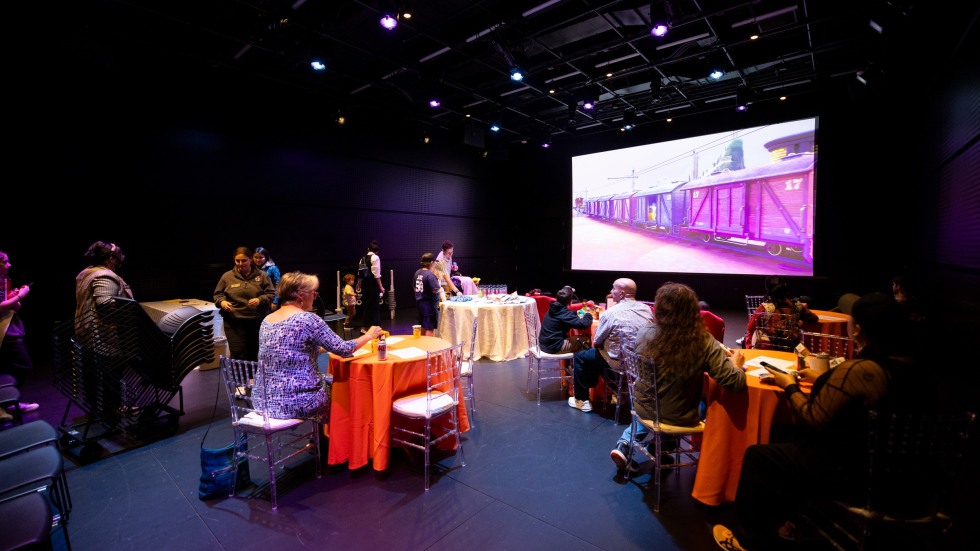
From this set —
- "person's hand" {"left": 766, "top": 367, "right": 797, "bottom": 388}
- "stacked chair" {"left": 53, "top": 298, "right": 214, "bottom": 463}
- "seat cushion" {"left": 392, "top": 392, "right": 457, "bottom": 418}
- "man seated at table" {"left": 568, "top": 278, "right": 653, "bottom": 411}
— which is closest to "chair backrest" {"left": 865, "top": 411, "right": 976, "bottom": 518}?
"person's hand" {"left": 766, "top": 367, "right": 797, "bottom": 388}

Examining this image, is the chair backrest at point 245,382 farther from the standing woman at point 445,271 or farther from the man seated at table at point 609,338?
the standing woman at point 445,271

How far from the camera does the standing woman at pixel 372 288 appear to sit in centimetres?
818

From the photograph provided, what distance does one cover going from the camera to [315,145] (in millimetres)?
8398

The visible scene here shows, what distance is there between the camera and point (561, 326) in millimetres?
4508

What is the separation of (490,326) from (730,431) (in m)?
3.79

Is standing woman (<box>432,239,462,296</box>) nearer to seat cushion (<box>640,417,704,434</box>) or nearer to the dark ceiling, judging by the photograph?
the dark ceiling

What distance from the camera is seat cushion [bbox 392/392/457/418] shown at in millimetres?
2816

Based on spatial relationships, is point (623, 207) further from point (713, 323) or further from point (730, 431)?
point (730, 431)

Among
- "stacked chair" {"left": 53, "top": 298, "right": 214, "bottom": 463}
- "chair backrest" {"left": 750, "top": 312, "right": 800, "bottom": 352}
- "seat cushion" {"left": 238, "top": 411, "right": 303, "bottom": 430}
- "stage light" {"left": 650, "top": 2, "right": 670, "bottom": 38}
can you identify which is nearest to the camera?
"seat cushion" {"left": 238, "top": 411, "right": 303, "bottom": 430}

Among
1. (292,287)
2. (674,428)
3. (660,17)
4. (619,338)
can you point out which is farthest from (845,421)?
(660,17)

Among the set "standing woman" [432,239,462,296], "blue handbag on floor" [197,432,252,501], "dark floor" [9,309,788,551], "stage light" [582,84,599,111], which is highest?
"stage light" [582,84,599,111]

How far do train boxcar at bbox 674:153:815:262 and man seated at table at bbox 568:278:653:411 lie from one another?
19.9 ft

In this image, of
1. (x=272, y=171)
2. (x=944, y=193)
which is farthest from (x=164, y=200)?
(x=944, y=193)

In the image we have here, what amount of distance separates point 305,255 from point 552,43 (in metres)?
6.04
